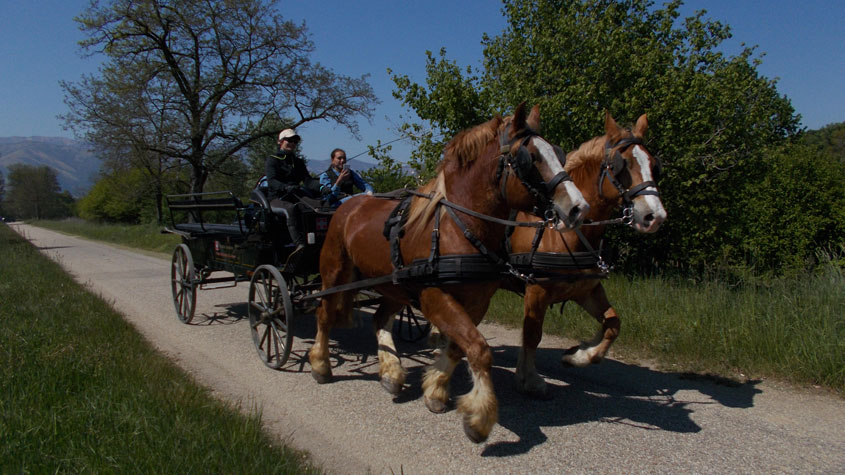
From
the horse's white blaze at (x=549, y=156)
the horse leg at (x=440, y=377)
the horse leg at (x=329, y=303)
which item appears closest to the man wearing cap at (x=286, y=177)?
the horse leg at (x=329, y=303)

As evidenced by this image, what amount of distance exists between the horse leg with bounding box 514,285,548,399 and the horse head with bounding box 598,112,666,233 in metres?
1.03

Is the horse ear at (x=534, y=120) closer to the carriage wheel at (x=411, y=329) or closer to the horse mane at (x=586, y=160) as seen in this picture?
the horse mane at (x=586, y=160)

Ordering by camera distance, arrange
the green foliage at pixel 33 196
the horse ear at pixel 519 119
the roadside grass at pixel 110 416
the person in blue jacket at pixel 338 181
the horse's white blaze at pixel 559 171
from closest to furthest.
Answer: the roadside grass at pixel 110 416 → the horse's white blaze at pixel 559 171 → the horse ear at pixel 519 119 → the person in blue jacket at pixel 338 181 → the green foliage at pixel 33 196

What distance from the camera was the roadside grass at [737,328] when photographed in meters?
4.76

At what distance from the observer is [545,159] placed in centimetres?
340

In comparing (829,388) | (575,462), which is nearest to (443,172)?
(575,462)

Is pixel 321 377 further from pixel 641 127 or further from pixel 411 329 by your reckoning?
pixel 641 127

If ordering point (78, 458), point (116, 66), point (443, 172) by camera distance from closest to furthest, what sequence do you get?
point (78, 458) < point (443, 172) < point (116, 66)

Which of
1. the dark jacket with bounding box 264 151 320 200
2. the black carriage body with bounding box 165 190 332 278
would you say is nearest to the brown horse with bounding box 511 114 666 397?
the black carriage body with bounding box 165 190 332 278

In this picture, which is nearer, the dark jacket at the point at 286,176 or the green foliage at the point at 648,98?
the dark jacket at the point at 286,176

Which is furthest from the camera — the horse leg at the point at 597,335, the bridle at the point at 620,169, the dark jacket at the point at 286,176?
the dark jacket at the point at 286,176

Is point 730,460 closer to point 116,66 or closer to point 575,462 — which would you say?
point 575,462

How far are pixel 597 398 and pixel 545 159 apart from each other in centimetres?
238

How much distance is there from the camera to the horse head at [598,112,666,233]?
406cm
